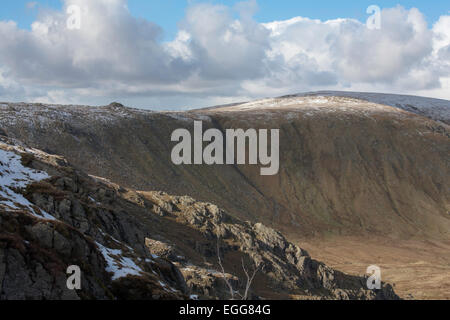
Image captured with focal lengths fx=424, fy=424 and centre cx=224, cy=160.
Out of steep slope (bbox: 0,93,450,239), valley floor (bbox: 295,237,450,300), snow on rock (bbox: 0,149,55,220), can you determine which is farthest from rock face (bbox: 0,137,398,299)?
steep slope (bbox: 0,93,450,239)

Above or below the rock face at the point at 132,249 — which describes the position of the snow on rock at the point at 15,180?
above

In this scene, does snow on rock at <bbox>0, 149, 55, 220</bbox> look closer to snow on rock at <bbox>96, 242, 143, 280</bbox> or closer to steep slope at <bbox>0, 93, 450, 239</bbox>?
snow on rock at <bbox>96, 242, 143, 280</bbox>

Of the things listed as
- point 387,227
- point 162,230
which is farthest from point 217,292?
point 387,227

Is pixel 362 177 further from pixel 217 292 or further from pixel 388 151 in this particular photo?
pixel 217 292

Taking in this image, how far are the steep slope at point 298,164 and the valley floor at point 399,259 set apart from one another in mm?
5326

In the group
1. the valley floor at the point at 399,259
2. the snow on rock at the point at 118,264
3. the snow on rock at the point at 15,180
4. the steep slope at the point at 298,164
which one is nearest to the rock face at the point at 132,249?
the snow on rock at the point at 118,264

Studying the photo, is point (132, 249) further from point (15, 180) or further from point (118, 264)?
point (15, 180)

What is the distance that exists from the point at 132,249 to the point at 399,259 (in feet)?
218

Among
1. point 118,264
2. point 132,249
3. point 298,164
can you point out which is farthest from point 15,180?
point 298,164

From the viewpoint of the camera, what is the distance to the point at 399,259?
80.7 metres

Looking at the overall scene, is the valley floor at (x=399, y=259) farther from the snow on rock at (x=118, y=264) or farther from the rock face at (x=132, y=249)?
the snow on rock at (x=118, y=264)

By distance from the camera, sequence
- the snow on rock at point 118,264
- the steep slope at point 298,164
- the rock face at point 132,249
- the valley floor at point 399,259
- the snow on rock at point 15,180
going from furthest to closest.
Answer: the steep slope at point 298,164 < the valley floor at point 399,259 < the snow on rock at point 15,180 < the snow on rock at point 118,264 < the rock face at point 132,249

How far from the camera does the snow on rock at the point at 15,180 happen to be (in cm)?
2236

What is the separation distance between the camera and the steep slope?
296 feet
